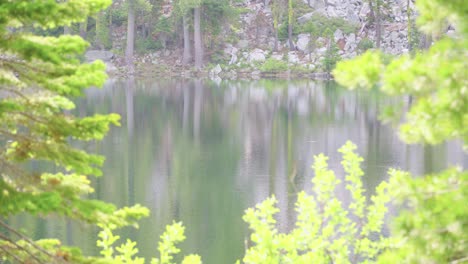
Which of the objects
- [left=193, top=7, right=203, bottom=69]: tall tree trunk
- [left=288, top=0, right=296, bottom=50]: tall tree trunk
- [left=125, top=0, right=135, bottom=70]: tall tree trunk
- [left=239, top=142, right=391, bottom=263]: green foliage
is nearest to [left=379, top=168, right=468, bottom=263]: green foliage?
[left=239, top=142, right=391, bottom=263]: green foliage

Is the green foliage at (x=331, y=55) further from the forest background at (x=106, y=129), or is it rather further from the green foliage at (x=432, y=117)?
the green foliage at (x=432, y=117)

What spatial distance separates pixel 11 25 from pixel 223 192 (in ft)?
62.6

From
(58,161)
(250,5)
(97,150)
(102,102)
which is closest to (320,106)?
(102,102)

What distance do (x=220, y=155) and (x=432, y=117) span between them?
27115 millimetres

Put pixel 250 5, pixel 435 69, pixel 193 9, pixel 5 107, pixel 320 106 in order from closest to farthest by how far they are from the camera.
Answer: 1. pixel 435 69
2. pixel 5 107
3. pixel 320 106
4. pixel 193 9
5. pixel 250 5

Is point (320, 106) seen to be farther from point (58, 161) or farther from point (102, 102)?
point (58, 161)

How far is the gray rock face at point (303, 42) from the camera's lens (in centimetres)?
7033

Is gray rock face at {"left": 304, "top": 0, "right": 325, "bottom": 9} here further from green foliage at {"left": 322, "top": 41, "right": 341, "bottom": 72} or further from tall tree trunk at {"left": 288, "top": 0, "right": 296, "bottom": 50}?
green foliage at {"left": 322, "top": 41, "right": 341, "bottom": 72}

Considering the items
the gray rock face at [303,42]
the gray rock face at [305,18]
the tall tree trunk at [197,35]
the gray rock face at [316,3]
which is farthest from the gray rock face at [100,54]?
the gray rock face at [316,3]

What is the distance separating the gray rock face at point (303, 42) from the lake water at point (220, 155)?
51.4 feet

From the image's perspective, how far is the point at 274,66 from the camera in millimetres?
69250

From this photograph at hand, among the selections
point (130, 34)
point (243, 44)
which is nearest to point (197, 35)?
point (130, 34)

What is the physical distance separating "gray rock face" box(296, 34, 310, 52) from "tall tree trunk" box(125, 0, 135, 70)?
15215mm

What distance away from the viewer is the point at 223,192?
2327 cm
